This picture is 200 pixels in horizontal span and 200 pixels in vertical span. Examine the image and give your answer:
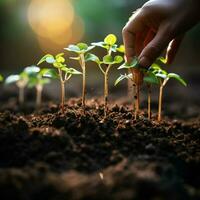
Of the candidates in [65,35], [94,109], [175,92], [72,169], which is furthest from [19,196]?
[65,35]

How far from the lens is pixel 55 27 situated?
6980 millimetres

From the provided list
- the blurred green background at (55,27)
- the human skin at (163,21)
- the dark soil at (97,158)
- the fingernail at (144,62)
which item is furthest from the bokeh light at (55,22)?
the fingernail at (144,62)

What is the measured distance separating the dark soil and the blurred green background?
14.0ft

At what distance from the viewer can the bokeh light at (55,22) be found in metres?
6.86

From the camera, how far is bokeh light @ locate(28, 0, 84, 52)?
6859mm

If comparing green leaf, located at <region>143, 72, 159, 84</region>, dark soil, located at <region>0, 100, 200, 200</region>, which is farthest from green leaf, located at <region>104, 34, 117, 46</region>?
dark soil, located at <region>0, 100, 200, 200</region>

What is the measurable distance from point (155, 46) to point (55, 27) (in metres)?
4.98

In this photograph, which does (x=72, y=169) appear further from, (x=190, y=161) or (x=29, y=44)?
(x=29, y=44)

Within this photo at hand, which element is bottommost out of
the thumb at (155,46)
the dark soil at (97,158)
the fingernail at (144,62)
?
the dark soil at (97,158)

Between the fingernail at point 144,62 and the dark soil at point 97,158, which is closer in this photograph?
the dark soil at point 97,158

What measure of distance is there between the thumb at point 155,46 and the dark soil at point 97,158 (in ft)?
1.19

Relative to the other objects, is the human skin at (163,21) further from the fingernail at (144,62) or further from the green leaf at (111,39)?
the green leaf at (111,39)

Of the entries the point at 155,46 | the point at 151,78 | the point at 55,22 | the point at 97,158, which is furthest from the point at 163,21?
the point at 55,22

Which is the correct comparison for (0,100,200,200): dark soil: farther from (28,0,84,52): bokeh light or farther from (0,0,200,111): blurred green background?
(28,0,84,52): bokeh light
